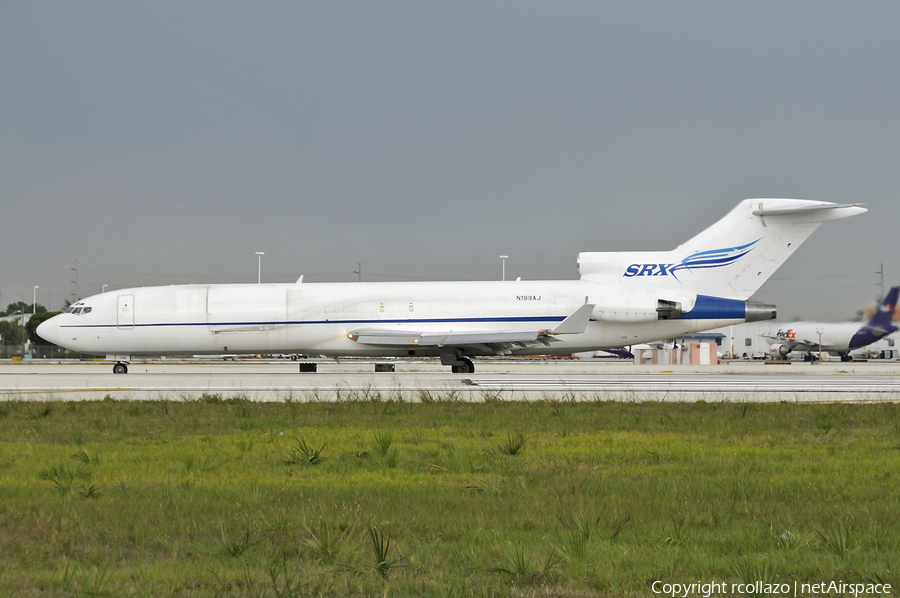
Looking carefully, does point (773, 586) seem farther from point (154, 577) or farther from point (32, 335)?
point (32, 335)

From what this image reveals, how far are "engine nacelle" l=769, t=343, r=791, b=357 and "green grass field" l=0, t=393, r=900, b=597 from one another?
67.3 m

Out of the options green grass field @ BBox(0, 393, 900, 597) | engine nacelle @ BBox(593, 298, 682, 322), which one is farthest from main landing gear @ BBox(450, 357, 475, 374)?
green grass field @ BBox(0, 393, 900, 597)

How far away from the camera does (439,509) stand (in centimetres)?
554

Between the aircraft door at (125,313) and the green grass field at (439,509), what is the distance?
21.2 meters

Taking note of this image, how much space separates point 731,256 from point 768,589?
2869cm

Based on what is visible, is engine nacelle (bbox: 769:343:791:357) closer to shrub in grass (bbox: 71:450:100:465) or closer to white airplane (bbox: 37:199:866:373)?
white airplane (bbox: 37:199:866:373)

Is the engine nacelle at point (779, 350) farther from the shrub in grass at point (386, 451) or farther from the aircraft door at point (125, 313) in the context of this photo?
the shrub in grass at point (386, 451)

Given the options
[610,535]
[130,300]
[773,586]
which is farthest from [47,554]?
[130,300]

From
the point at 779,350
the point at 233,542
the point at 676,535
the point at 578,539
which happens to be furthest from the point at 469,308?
the point at 779,350

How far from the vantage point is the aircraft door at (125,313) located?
30.9 meters

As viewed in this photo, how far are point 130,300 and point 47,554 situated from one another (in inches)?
1142

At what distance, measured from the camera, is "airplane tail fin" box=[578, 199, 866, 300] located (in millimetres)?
30188

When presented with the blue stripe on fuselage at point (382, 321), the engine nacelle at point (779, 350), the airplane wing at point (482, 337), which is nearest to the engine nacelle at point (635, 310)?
the airplane wing at point (482, 337)

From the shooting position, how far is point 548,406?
14062 millimetres
